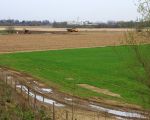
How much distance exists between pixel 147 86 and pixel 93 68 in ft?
95.9

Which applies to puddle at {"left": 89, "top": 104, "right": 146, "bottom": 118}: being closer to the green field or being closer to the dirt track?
the green field

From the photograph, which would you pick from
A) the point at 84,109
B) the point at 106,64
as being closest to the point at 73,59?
the point at 106,64

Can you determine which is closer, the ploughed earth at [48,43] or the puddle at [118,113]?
the puddle at [118,113]

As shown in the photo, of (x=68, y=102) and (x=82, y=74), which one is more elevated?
(x=68, y=102)

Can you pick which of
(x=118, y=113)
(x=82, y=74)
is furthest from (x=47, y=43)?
(x=118, y=113)

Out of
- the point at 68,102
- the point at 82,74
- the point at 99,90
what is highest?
the point at 68,102

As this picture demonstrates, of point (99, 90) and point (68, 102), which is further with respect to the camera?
point (99, 90)

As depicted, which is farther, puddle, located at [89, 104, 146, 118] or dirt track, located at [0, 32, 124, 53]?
dirt track, located at [0, 32, 124, 53]

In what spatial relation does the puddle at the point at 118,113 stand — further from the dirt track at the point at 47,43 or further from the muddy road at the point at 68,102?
the dirt track at the point at 47,43

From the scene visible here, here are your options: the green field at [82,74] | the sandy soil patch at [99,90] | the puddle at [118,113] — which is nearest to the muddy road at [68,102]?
the puddle at [118,113]

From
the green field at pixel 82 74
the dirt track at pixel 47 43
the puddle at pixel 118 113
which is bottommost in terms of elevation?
the dirt track at pixel 47 43

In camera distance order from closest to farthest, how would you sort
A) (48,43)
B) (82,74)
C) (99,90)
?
(99,90) → (82,74) → (48,43)

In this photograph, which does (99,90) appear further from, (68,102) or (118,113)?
(118,113)

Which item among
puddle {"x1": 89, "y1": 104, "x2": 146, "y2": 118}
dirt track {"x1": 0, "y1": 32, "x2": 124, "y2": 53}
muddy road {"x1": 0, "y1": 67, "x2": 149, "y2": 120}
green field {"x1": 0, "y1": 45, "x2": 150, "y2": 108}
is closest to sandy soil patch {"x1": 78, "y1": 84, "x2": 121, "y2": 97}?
green field {"x1": 0, "y1": 45, "x2": 150, "y2": 108}
